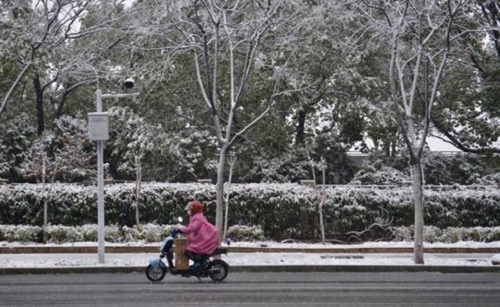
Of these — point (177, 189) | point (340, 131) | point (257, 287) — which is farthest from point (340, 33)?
point (257, 287)

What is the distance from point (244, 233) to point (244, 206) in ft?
3.40

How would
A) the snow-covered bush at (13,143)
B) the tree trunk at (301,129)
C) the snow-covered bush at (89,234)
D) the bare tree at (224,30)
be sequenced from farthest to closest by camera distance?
1. the snow-covered bush at (13,143)
2. the tree trunk at (301,129)
3. the snow-covered bush at (89,234)
4. the bare tree at (224,30)

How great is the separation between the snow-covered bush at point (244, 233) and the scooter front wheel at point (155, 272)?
6.45m

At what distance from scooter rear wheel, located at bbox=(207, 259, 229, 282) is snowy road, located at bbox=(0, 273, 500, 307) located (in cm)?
19

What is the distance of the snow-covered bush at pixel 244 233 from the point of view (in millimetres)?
19484

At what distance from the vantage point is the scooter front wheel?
12930 millimetres

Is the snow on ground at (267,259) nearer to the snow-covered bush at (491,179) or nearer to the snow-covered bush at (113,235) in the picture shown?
the snow-covered bush at (113,235)

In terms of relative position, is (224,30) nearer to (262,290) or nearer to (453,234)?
(262,290)

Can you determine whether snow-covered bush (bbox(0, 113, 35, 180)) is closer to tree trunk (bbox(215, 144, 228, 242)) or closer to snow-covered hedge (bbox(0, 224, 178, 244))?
snow-covered hedge (bbox(0, 224, 178, 244))

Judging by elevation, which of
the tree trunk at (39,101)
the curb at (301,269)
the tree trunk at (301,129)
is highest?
the tree trunk at (39,101)

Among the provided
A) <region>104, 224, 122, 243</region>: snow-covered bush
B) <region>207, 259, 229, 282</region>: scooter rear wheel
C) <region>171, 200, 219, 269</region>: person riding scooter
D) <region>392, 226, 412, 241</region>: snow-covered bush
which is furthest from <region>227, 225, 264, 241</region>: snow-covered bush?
<region>171, 200, 219, 269</region>: person riding scooter

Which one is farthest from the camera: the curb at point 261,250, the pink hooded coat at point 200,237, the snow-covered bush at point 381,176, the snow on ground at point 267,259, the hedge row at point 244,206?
the snow-covered bush at point 381,176

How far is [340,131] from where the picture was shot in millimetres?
28797

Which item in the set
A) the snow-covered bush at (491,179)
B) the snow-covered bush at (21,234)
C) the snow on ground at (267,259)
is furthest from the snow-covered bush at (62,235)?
the snow-covered bush at (491,179)
